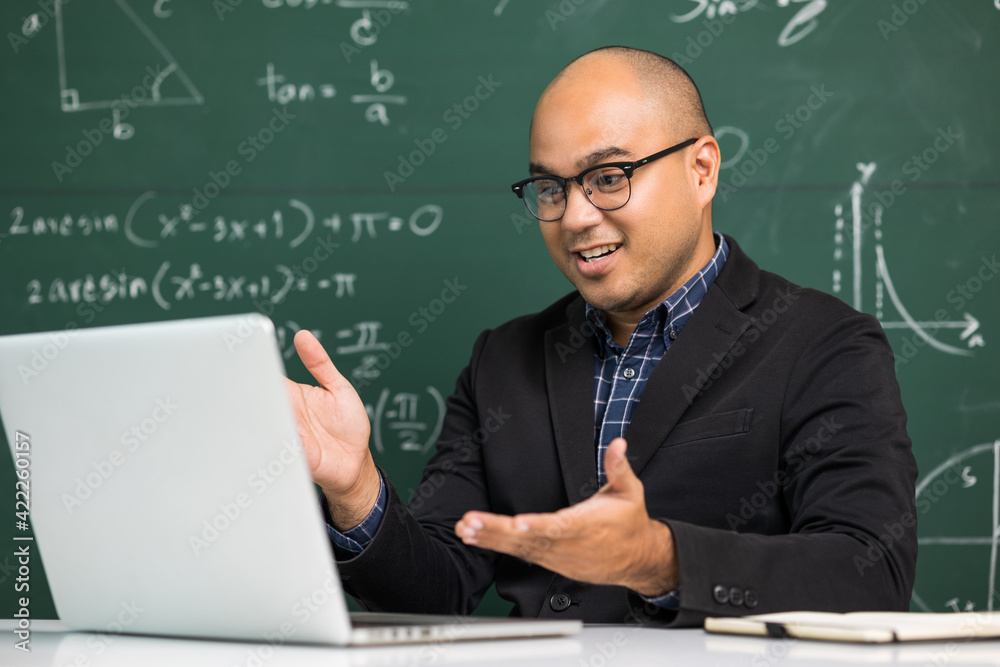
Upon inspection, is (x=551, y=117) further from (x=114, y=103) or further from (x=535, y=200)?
(x=114, y=103)

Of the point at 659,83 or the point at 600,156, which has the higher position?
the point at 659,83

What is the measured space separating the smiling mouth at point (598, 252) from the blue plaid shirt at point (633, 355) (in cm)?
12

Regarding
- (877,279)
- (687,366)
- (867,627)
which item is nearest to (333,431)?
(687,366)

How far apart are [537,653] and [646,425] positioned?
0.66 metres

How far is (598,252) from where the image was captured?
1.62 metres

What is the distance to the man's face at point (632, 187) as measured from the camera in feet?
5.14

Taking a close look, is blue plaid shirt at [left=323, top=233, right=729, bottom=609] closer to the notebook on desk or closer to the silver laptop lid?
the notebook on desk

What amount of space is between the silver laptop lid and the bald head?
3.52ft

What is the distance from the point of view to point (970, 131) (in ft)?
6.99

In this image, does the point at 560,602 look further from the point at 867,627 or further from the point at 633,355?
the point at 867,627

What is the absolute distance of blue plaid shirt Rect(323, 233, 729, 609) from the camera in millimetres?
1570

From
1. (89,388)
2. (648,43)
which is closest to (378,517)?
(89,388)

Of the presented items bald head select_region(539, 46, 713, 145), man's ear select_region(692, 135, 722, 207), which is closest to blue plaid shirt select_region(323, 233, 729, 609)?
man's ear select_region(692, 135, 722, 207)

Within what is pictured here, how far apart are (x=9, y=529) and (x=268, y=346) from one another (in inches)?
72.6
